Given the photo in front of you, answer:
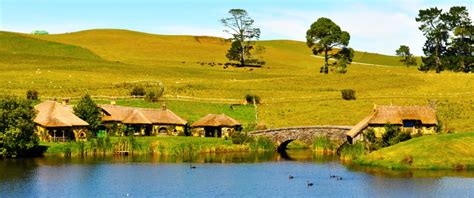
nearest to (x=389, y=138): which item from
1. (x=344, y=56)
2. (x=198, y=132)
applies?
(x=198, y=132)

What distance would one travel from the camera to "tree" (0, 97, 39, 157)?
273ft

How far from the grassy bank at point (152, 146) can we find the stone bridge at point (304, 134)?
1.55 meters

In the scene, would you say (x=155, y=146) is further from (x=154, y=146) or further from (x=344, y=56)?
(x=344, y=56)

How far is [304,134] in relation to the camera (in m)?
96.4

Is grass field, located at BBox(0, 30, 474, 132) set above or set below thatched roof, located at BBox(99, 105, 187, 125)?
above

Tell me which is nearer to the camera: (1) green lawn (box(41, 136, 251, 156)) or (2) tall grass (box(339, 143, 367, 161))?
(2) tall grass (box(339, 143, 367, 161))

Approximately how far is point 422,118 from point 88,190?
4688 centimetres

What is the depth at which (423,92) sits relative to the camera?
130m

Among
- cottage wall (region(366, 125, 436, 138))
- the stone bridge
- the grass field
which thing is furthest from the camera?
the grass field

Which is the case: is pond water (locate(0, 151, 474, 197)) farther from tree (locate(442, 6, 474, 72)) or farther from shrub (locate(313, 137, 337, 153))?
tree (locate(442, 6, 474, 72))

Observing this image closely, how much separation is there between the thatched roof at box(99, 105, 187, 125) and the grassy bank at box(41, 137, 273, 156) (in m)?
9.06

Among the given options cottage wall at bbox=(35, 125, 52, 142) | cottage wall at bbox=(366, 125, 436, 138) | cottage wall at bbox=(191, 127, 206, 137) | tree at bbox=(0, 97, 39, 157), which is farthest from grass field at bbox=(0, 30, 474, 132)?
tree at bbox=(0, 97, 39, 157)

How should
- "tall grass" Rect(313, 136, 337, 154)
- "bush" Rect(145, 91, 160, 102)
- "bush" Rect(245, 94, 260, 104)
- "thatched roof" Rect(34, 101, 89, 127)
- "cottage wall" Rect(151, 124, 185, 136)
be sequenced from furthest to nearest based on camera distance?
"bush" Rect(245, 94, 260, 104), "bush" Rect(145, 91, 160, 102), "cottage wall" Rect(151, 124, 185, 136), "thatched roof" Rect(34, 101, 89, 127), "tall grass" Rect(313, 136, 337, 154)

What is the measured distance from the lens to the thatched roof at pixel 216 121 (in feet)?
343
